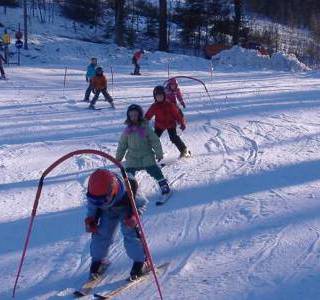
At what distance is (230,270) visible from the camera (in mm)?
5676

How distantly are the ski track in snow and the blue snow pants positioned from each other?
31 centimetres

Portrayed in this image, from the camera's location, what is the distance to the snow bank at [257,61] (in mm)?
29672

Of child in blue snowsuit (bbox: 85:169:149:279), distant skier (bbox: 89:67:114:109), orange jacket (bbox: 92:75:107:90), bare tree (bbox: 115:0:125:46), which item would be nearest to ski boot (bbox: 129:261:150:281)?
child in blue snowsuit (bbox: 85:169:149:279)

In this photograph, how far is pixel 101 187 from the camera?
16.1ft

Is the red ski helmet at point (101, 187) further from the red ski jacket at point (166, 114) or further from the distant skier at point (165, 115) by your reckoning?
the red ski jacket at point (166, 114)

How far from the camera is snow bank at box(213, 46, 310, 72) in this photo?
2967 centimetres

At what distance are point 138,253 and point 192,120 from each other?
845cm

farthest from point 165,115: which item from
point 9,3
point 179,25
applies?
point 179,25

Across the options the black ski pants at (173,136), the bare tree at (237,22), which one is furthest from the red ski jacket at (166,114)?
the bare tree at (237,22)

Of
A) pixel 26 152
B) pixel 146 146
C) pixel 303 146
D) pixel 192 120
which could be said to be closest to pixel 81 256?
pixel 146 146

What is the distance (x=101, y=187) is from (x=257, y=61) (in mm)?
26299

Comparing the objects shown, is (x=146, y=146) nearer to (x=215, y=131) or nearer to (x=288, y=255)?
(x=288, y=255)

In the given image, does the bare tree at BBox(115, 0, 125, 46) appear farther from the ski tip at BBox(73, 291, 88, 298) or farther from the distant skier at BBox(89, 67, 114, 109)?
the ski tip at BBox(73, 291, 88, 298)

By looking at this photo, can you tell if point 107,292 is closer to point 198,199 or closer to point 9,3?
point 198,199
